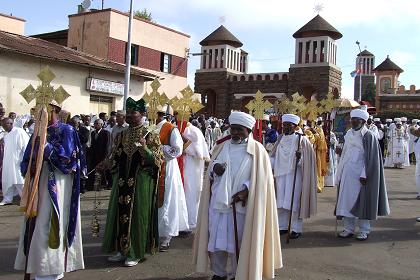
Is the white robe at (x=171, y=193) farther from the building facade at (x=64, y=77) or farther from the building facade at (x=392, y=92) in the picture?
the building facade at (x=392, y=92)

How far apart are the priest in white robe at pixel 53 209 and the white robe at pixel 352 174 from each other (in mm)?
4220

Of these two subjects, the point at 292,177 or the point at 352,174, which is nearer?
the point at 352,174

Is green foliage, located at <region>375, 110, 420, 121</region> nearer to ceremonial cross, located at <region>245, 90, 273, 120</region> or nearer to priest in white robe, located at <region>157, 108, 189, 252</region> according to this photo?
Answer: ceremonial cross, located at <region>245, 90, 273, 120</region>


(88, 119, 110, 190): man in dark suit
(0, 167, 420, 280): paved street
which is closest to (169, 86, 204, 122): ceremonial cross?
(0, 167, 420, 280): paved street

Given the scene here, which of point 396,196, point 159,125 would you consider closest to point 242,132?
point 159,125

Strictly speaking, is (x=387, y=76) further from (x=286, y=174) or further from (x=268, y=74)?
(x=286, y=174)

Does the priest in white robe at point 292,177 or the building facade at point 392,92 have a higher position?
the building facade at point 392,92

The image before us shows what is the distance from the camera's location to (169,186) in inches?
255

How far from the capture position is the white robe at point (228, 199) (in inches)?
189

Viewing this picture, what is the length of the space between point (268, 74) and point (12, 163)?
3529 centimetres

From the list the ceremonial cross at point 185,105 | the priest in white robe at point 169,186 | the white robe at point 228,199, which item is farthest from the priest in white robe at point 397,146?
the white robe at point 228,199

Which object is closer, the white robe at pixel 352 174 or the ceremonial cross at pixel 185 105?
the white robe at pixel 352 174

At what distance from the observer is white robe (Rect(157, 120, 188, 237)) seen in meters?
6.33

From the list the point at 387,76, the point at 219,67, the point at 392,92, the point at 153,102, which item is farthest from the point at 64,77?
the point at 387,76
